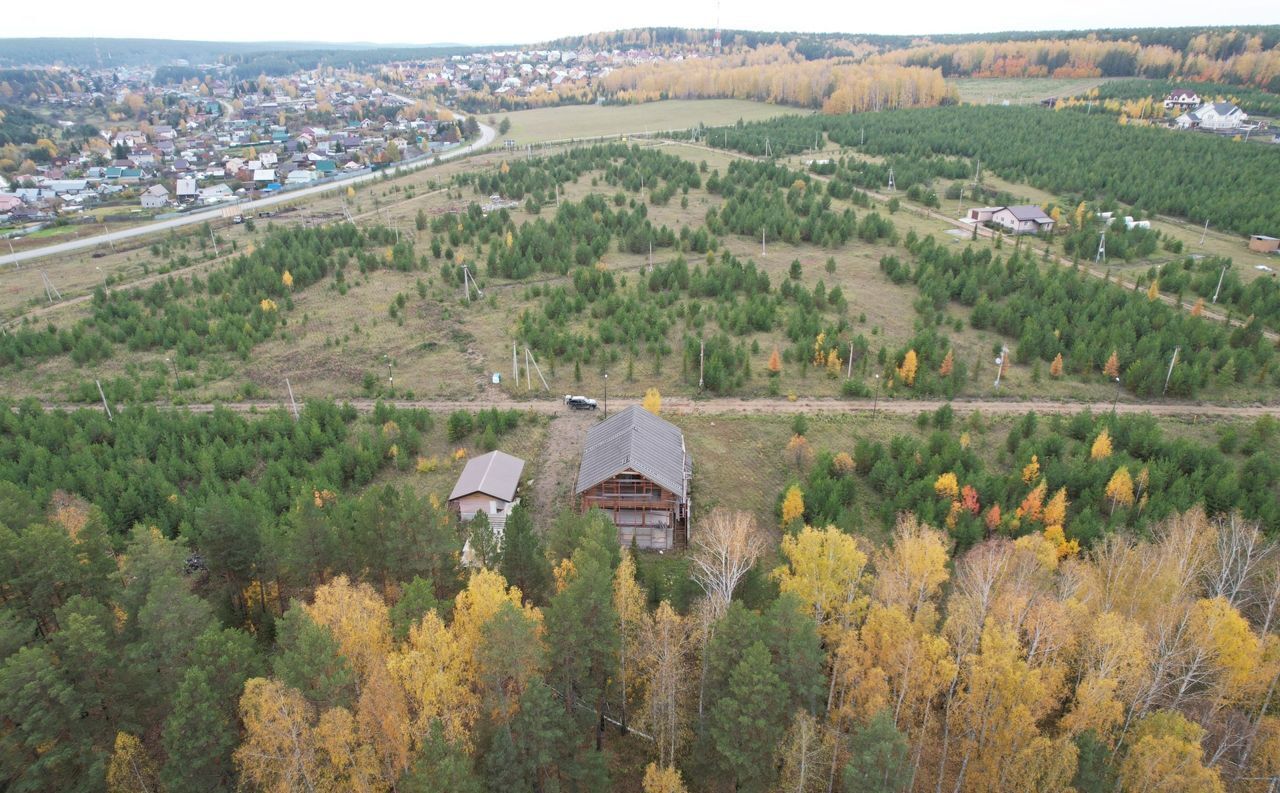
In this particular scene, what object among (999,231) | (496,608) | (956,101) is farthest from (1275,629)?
(956,101)

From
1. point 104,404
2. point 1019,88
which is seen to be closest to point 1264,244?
point 104,404

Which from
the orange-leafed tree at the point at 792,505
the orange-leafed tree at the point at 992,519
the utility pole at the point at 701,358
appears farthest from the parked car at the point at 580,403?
the orange-leafed tree at the point at 992,519

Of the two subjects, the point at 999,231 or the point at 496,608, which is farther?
the point at 999,231

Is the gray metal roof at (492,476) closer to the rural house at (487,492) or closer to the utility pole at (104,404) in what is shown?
the rural house at (487,492)

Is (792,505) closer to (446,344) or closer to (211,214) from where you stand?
(446,344)

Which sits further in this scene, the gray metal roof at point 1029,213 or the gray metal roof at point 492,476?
the gray metal roof at point 1029,213

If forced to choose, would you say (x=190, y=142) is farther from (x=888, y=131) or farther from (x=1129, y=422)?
(x=1129, y=422)

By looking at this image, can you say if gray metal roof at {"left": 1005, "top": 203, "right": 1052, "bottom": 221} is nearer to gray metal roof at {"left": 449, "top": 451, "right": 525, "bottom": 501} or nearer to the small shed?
the small shed
